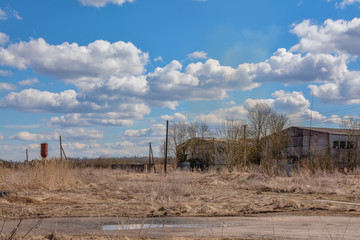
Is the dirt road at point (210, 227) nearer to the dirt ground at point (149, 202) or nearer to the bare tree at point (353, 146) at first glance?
the dirt ground at point (149, 202)

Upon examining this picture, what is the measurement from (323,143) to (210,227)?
36753 millimetres

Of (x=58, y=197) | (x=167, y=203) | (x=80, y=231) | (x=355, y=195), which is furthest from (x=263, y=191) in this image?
(x=80, y=231)

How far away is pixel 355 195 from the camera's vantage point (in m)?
15.7

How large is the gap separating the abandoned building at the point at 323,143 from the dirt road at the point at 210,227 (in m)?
27.7

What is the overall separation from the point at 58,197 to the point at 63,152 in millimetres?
23751

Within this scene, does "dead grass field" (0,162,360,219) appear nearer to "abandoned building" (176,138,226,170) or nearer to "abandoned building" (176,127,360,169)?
"abandoned building" (176,127,360,169)

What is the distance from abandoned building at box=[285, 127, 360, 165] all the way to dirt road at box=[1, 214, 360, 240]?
27.7 m

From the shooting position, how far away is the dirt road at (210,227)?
Answer: 7.79m

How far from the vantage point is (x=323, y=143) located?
42.5 m

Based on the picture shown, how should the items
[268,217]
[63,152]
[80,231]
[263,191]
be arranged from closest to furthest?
[80,231]
[268,217]
[263,191]
[63,152]

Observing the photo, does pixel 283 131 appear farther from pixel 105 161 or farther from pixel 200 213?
pixel 200 213

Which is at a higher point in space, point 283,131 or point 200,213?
point 283,131

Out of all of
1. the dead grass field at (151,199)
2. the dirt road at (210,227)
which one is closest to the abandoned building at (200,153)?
the dead grass field at (151,199)

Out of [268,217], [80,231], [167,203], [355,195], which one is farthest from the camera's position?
[355,195]
